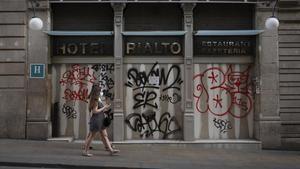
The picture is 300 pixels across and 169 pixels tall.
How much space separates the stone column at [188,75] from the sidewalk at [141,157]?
0.58 meters

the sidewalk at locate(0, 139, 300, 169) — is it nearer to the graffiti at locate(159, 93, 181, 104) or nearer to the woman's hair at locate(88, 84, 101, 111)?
the woman's hair at locate(88, 84, 101, 111)

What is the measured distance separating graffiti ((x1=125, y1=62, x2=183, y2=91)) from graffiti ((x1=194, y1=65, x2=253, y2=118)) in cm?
69

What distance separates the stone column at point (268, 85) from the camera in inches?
664

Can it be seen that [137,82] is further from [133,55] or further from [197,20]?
[197,20]

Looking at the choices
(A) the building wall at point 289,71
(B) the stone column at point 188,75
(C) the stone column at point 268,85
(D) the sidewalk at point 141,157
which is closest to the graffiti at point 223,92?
(B) the stone column at point 188,75

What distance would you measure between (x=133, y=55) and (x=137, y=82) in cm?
90

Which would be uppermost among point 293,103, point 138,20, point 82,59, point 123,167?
point 138,20

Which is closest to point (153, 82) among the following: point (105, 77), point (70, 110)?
point (105, 77)

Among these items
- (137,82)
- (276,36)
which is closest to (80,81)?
(137,82)

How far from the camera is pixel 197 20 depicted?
17.4 meters

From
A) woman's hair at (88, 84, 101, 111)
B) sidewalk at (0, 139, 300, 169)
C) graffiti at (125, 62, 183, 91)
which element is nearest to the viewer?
sidewalk at (0, 139, 300, 169)

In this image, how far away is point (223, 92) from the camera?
1736 centimetres

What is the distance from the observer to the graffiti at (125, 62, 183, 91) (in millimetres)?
17188

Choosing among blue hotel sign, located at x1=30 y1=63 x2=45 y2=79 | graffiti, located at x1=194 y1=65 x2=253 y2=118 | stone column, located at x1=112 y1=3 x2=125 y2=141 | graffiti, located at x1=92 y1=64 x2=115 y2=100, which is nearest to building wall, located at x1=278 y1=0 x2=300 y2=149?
graffiti, located at x1=194 y1=65 x2=253 y2=118
